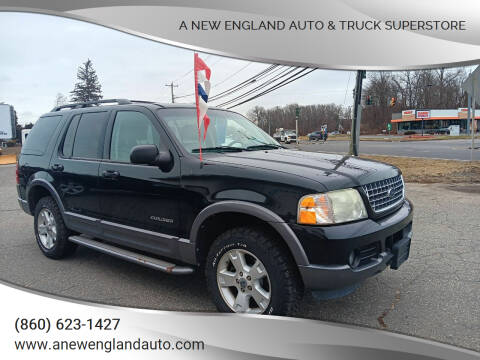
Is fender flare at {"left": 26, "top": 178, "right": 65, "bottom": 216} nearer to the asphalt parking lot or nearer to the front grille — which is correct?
the asphalt parking lot

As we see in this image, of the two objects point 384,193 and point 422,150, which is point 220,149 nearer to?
point 384,193

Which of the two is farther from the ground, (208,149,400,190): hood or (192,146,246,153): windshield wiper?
(192,146,246,153): windshield wiper

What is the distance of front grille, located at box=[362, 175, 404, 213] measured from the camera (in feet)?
10.2

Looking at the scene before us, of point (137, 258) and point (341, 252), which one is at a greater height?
point (341, 252)

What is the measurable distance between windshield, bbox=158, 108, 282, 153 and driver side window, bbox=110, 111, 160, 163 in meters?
0.22

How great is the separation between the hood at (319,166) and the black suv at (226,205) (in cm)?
1

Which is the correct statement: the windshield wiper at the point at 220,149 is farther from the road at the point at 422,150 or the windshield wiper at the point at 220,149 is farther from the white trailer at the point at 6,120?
the white trailer at the point at 6,120

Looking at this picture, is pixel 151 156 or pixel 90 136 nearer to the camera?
pixel 151 156

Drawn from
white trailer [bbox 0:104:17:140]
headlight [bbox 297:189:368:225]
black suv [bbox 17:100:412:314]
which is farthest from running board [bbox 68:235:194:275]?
white trailer [bbox 0:104:17:140]

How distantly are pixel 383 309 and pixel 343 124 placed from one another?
91.8 m

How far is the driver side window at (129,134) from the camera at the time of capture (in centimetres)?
396

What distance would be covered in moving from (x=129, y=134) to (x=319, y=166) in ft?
6.86

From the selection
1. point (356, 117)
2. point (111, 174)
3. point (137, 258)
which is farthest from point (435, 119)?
point (137, 258)

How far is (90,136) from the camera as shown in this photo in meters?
4.61
